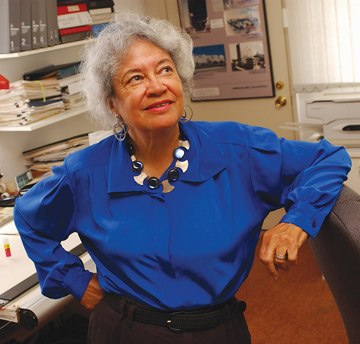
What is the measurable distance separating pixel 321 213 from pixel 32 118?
1.68 metres

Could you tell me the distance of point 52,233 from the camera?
4.47 ft

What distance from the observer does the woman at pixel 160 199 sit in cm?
119

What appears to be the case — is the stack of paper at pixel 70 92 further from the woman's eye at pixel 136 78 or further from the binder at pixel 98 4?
the woman's eye at pixel 136 78

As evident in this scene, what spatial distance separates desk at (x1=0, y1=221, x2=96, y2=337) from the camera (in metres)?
1.38

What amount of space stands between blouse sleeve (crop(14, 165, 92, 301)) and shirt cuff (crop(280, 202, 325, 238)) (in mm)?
649

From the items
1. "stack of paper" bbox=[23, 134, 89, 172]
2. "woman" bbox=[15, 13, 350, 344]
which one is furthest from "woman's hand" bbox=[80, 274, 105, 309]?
"stack of paper" bbox=[23, 134, 89, 172]

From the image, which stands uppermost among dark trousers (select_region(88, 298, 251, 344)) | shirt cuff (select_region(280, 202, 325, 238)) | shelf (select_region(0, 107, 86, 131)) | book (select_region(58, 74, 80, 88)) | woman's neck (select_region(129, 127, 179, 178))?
book (select_region(58, 74, 80, 88))

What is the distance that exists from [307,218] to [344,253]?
118 mm

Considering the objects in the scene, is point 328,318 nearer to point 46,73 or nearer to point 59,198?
→ point 59,198

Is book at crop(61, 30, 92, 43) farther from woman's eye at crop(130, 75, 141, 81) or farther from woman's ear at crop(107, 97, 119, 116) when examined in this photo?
woman's eye at crop(130, 75, 141, 81)

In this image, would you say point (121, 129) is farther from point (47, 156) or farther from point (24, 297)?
point (47, 156)

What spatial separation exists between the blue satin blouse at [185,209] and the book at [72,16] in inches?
54.8

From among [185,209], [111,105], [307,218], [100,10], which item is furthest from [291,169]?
[100,10]

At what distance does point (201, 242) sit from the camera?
117 centimetres
